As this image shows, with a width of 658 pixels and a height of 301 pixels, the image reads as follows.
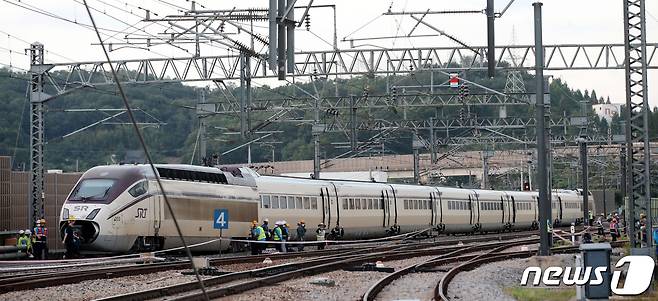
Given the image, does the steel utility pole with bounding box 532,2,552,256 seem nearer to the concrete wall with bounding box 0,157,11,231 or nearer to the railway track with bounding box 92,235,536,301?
Answer: the railway track with bounding box 92,235,536,301

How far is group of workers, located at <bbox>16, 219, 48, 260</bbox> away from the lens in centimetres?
3209

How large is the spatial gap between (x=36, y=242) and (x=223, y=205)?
625 cm

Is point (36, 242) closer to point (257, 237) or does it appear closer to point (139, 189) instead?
point (139, 189)

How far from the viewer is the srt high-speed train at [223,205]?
30.5m

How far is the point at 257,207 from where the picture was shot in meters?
38.1

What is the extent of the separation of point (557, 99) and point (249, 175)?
105384 mm

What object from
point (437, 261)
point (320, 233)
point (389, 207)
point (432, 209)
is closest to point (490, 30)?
point (437, 261)

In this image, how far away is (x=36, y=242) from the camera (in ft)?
105

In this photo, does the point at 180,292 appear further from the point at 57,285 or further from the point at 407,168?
the point at 407,168

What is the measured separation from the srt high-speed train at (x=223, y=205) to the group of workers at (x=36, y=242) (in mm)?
1730

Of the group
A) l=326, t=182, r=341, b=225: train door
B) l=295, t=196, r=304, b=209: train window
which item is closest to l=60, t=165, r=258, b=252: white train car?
l=295, t=196, r=304, b=209: train window

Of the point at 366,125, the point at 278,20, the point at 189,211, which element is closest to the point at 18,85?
the point at 366,125

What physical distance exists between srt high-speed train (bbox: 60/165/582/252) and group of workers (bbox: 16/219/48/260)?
1730 mm

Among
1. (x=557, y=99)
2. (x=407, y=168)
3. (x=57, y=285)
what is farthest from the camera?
(x=557, y=99)
